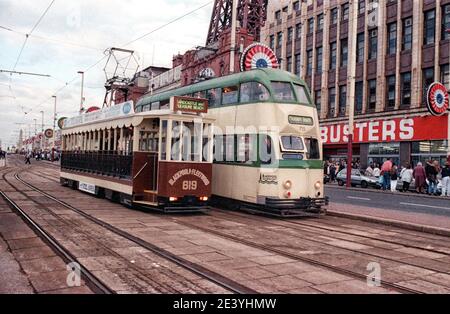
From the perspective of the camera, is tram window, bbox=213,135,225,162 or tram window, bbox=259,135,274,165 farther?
tram window, bbox=213,135,225,162

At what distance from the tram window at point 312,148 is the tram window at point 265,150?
1217 mm

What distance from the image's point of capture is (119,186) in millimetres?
14656

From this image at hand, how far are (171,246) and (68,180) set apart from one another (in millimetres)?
14103

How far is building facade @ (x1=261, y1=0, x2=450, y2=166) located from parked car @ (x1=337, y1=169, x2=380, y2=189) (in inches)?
203

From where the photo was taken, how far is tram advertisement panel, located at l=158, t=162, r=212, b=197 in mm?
12875

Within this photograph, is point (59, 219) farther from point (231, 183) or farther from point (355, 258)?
point (355, 258)

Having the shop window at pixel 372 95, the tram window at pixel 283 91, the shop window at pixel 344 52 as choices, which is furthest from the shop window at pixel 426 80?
the tram window at pixel 283 91

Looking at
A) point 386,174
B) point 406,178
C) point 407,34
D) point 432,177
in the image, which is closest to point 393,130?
point 407,34

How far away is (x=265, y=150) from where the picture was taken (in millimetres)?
13383

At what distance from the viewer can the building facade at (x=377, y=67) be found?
31328mm

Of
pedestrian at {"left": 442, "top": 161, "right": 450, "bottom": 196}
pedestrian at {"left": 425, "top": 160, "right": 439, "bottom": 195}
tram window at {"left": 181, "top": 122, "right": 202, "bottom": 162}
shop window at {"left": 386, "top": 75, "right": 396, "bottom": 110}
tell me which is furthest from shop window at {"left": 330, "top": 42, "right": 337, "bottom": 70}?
tram window at {"left": 181, "top": 122, "right": 202, "bottom": 162}

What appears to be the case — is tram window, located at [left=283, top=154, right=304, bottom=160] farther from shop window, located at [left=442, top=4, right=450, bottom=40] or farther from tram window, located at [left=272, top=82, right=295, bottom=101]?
→ shop window, located at [left=442, top=4, right=450, bottom=40]

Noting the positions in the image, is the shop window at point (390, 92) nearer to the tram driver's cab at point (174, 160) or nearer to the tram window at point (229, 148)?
the tram window at point (229, 148)

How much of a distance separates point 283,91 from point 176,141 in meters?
3.45
